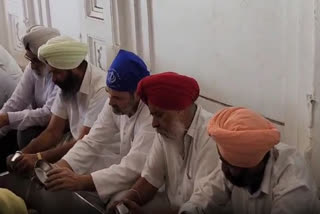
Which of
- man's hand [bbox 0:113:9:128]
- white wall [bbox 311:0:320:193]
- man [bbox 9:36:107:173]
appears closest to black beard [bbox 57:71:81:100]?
man [bbox 9:36:107:173]

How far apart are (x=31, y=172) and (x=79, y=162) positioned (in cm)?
23

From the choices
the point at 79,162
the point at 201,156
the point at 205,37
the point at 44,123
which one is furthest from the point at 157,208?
the point at 44,123

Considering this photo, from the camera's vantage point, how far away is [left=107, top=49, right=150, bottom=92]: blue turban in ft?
8.25

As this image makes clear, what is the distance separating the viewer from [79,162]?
277cm

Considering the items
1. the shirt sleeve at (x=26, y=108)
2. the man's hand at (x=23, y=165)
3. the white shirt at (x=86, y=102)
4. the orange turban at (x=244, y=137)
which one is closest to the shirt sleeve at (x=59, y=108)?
the white shirt at (x=86, y=102)

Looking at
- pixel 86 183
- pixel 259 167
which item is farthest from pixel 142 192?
pixel 259 167

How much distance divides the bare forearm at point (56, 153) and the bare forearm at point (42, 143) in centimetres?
12

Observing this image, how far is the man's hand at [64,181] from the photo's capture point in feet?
7.75

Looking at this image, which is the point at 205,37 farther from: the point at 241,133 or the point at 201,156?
the point at 241,133

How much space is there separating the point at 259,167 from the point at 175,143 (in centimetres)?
42

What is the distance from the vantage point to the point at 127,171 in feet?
8.24

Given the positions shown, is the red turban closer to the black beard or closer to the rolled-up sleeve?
the rolled-up sleeve

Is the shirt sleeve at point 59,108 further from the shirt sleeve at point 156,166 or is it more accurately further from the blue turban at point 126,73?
the shirt sleeve at point 156,166

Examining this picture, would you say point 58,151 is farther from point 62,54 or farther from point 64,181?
point 64,181
